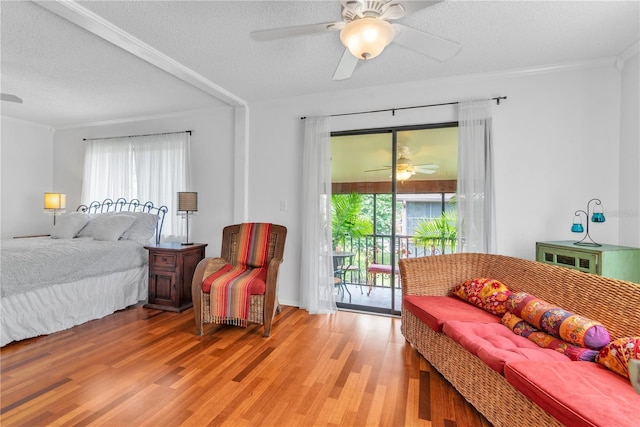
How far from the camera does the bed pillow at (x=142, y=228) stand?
3.79 meters

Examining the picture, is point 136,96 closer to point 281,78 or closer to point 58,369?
point 281,78

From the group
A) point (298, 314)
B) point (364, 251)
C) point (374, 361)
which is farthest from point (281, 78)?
point (374, 361)

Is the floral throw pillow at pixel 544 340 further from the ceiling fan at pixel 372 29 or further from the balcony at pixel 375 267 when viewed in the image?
the ceiling fan at pixel 372 29

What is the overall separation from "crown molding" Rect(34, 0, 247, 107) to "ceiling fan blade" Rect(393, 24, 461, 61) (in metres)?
2.04

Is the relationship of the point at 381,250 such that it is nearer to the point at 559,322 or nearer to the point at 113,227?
the point at 559,322

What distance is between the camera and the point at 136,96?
3.66m

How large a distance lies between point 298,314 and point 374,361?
49.5 inches

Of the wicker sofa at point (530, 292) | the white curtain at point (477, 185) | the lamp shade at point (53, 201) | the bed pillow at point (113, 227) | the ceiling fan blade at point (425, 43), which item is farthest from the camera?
the lamp shade at point (53, 201)

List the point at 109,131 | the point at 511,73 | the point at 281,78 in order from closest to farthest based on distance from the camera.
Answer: the point at 511,73
the point at 281,78
the point at 109,131

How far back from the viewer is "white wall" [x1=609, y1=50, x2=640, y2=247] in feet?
8.14

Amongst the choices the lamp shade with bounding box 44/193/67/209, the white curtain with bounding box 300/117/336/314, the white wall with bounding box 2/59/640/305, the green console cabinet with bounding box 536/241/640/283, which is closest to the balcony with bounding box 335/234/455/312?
the white curtain with bounding box 300/117/336/314

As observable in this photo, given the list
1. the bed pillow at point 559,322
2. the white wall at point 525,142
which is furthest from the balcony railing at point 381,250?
the bed pillow at point 559,322

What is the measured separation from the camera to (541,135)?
290 cm

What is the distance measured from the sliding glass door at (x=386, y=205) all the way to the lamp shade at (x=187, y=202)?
1734mm
